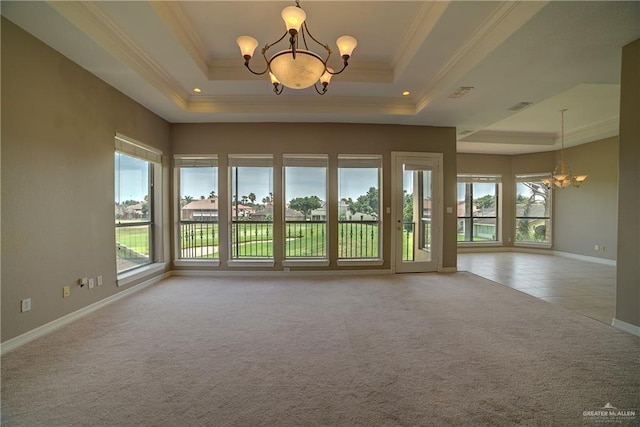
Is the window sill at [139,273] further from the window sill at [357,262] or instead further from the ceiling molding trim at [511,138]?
the ceiling molding trim at [511,138]

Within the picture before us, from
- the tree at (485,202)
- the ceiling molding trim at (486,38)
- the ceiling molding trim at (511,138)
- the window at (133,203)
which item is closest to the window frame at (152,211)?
the window at (133,203)

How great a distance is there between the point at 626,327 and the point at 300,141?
468 cm

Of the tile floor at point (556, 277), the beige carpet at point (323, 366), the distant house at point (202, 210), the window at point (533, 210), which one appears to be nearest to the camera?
the beige carpet at point (323, 366)

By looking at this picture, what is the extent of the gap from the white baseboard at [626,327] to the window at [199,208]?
532 centimetres

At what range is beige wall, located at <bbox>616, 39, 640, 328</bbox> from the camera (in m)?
2.47

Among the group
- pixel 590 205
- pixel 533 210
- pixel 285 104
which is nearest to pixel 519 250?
pixel 533 210

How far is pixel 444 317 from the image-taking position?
9.57 ft

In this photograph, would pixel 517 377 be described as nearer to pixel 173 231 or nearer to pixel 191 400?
pixel 191 400

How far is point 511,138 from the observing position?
6461 mm

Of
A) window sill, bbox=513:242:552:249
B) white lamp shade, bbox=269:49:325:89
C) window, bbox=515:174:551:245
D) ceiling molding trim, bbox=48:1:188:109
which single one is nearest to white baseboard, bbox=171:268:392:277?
ceiling molding trim, bbox=48:1:188:109

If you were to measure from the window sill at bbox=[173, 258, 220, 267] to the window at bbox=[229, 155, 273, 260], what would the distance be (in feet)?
1.04

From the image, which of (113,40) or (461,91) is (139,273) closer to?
(113,40)

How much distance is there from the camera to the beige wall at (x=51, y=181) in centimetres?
227

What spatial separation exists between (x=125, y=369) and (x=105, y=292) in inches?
72.2
